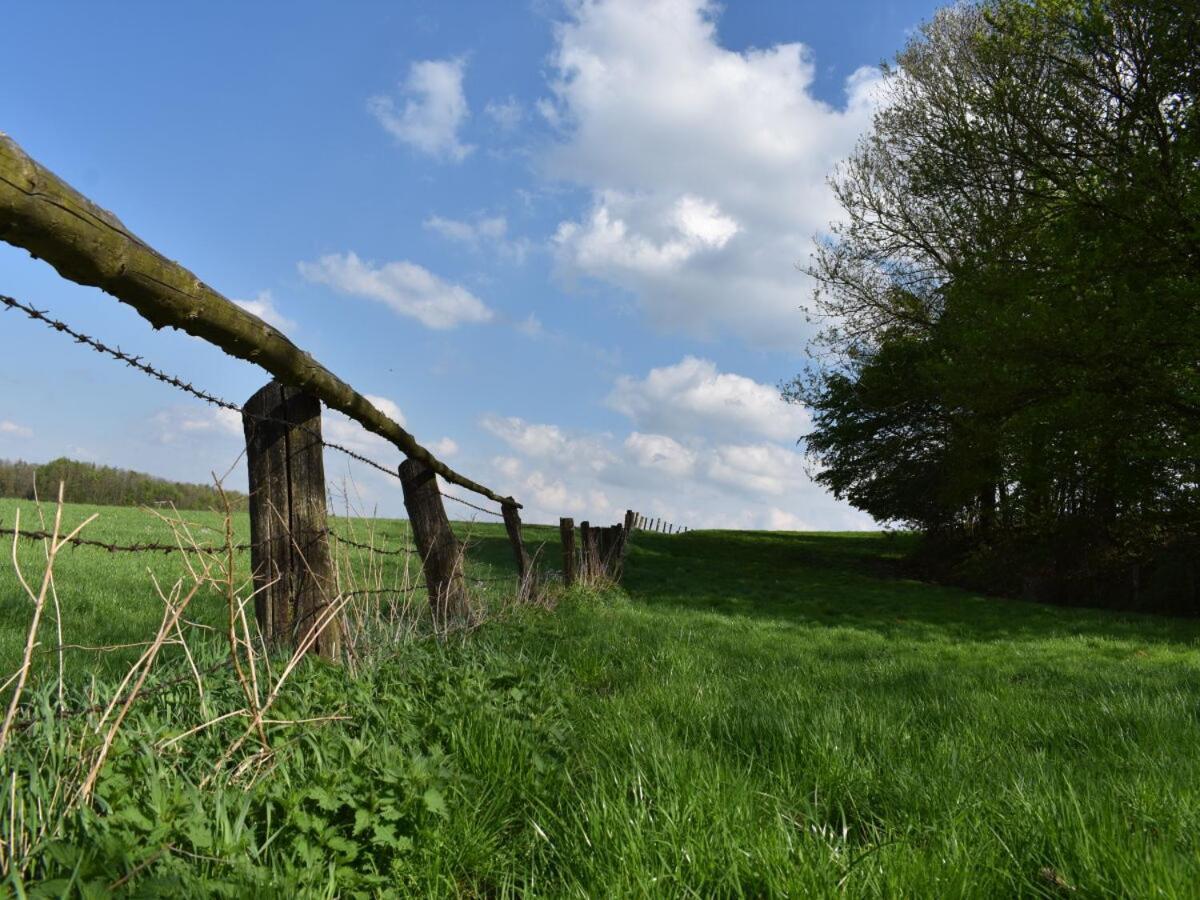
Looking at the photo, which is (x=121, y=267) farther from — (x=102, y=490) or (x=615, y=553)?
(x=615, y=553)

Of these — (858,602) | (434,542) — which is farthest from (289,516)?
(858,602)

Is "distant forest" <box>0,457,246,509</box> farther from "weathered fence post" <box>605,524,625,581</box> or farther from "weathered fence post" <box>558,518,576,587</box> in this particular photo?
"weathered fence post" <box>605,524,625,581</box>

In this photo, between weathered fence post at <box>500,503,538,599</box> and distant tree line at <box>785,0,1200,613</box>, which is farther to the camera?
distant tree line at <box>785,0,1200,613</box>

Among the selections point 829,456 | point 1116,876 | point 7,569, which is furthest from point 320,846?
point 829,456

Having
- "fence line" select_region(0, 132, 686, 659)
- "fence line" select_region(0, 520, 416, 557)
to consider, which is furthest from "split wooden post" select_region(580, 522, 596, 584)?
"fence line" select_region(0, 520, 416, 557)

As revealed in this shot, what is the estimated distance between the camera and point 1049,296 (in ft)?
58.4

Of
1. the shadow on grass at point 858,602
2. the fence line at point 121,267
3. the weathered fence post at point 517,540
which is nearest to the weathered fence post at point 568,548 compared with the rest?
the weathered fence post at point 517,540

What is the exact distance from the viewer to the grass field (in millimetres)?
2473

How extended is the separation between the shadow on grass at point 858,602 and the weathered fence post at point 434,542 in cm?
833

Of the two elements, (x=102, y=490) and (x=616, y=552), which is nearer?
(x=102, y=490)

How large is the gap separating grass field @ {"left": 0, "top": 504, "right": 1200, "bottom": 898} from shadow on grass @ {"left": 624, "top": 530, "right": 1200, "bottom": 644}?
888 centimetres

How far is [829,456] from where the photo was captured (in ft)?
109

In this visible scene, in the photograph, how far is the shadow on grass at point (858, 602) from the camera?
15.1 m

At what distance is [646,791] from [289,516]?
2726 millimetres
